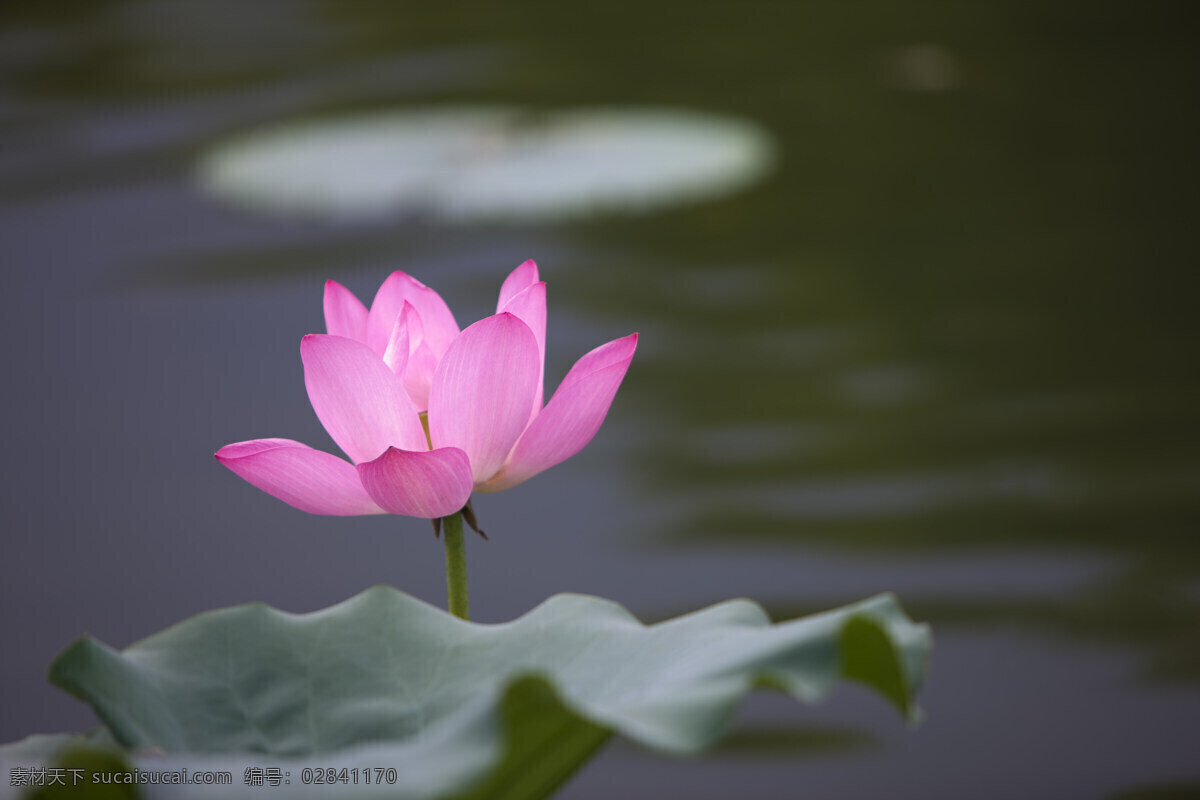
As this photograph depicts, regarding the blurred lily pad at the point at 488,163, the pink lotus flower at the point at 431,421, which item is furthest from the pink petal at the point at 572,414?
the blurred lily pad at the point at 488,163

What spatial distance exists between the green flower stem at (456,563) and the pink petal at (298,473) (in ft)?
0.07

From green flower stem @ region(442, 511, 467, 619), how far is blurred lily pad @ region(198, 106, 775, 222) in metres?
1.63

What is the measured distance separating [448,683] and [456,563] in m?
0.03

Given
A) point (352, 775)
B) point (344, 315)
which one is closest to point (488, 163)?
point (344, 315)

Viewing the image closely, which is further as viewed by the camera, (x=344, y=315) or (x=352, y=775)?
(x=344, y=315)

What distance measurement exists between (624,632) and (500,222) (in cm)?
165

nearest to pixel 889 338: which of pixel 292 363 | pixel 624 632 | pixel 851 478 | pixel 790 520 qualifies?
pixel 851 478

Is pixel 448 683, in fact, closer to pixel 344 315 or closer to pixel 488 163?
pixel 344 315

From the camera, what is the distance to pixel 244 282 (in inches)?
71.9

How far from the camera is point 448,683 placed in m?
0.27

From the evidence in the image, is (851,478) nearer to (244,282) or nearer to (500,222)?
(500,222)

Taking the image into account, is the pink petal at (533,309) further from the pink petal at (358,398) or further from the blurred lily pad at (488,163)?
the blurred lily pad at (488,163)

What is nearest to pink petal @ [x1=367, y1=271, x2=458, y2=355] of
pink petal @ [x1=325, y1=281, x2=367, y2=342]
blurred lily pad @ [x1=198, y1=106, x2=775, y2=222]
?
pink petal @ [x1=325, y1=281, x2=367, y2=342]

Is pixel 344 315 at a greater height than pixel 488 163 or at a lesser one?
lesser
